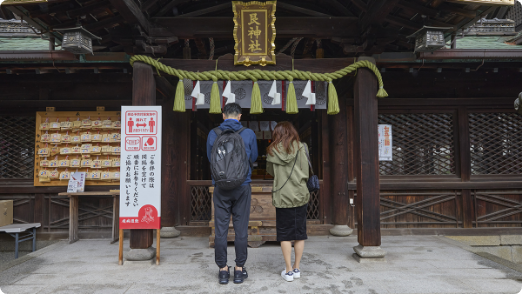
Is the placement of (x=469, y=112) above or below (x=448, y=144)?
above

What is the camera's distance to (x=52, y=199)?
22.8 ft

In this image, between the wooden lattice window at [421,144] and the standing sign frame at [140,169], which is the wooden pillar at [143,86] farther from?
the wooden lattice window at [421,144]

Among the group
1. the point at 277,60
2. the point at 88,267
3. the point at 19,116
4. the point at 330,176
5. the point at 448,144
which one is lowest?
the point at 88,267

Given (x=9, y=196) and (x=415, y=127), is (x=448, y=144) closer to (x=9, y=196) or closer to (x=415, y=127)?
(x=415, y=127)

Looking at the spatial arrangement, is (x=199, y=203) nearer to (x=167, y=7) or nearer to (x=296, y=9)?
(x=167, y=7)

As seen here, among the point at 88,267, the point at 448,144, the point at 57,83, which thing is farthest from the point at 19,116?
the point at 448,144

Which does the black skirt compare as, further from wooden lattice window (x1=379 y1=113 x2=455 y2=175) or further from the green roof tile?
the green roof tile

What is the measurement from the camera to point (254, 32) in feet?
16.7

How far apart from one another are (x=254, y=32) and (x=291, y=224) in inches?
124

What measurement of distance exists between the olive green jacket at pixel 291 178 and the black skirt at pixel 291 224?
10cm

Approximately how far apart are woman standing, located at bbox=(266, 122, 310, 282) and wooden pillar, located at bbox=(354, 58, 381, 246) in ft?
4.80

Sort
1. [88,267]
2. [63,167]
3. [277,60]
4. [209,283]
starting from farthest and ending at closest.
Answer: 1. [63,167]
2. [277,60]
3. [88,267]
4. [209,283]

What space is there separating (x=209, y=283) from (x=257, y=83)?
3233 mm

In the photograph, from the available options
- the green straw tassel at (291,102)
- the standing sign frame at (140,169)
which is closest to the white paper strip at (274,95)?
the green straw tassel at (291,102)
